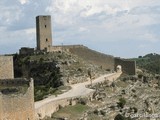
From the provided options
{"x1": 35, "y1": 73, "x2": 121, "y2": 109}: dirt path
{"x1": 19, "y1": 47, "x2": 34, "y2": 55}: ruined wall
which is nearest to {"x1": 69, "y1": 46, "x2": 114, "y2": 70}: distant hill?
{"x1": 35, "y1": 73, "x2": 121, "y2": 109}: dirt path

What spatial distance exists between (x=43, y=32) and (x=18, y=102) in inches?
1417

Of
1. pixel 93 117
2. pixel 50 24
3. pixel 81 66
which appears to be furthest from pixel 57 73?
pixel 93 117

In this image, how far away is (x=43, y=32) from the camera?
66.1m

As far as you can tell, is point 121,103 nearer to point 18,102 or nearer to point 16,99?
point 18,102

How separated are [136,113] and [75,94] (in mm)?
6977

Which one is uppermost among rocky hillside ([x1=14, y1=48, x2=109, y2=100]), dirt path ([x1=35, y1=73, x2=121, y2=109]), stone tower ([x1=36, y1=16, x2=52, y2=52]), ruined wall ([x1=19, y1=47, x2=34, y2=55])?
stone tower ([x1=36, y1=16, x2=52, y2=52])

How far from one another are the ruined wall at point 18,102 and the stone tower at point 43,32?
31.0m

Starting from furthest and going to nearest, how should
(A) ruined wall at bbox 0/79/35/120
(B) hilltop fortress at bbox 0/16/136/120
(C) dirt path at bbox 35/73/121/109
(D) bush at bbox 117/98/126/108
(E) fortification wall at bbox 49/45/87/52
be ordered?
(E) fortification wall at bbox 49/45/87/52 < (D) bush at bbox 117/98/126/108 < (C) dirt path at bbox 35/73/121/109 < (B) hilltop fortress at bbox 0/16/136/120 < (A) ruined wall at bbox 0/79/35/120

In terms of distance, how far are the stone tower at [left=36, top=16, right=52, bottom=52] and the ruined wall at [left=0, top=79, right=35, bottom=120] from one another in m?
31.0

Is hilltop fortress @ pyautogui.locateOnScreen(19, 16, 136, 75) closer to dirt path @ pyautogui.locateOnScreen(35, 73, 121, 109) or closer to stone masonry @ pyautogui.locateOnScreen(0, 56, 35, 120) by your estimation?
dirt path @ pyautogui.locateOnScreen(35, 73, 121, 109)

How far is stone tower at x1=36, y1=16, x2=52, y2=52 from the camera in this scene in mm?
65688

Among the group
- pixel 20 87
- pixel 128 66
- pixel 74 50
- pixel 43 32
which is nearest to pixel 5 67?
pixel 20 87

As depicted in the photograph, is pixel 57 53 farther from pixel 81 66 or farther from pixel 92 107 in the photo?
pixel 92 107

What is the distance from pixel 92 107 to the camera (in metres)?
48.8
